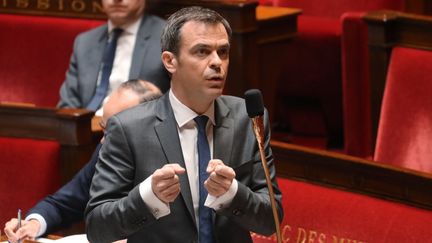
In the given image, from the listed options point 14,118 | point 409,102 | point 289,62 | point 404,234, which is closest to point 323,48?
point 289,62

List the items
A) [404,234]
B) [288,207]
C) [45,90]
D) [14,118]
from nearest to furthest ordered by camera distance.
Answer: [404,234] < [288,207] < [14,118] < [45,90]

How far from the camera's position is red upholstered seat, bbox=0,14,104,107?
5.36ft

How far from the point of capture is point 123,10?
1.49 m

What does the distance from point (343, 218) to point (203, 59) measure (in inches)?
11.2

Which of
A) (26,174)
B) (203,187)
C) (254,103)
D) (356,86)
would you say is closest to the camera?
(254,103)

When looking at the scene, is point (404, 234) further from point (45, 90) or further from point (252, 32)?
point (45, 90)

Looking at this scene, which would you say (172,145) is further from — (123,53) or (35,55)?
(35,55)

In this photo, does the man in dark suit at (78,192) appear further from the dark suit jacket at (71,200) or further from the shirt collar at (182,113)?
the shirt collar at (182,113)

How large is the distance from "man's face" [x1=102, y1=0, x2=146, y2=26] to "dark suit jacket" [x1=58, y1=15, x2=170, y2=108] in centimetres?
2

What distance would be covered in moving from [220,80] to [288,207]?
0.30 m

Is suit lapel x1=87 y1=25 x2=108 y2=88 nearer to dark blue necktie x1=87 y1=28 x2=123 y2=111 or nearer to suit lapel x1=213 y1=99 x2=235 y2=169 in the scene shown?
dark blue necktie x1=87 y1=28 x2=123 y2=111

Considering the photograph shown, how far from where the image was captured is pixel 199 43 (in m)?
0.79

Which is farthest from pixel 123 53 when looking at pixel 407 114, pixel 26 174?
pixel 407 114

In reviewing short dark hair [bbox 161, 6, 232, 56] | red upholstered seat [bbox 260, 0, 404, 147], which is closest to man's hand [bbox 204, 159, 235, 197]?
short dark hair [bbox 161, 6, 232, 56]
